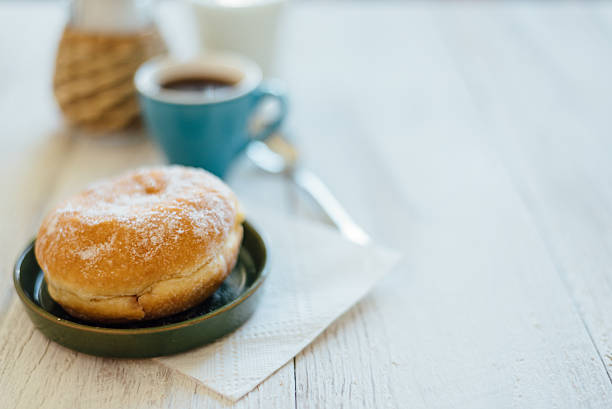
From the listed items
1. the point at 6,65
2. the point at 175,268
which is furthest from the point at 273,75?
the point at 175,268

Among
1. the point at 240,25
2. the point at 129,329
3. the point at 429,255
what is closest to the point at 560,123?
the point at 429,255

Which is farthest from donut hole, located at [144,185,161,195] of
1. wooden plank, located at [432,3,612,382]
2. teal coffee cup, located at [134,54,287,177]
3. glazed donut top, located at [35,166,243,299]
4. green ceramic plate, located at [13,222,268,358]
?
wooden plank, located at [432,3,612,382]

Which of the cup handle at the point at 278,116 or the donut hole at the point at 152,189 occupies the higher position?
the donut hole at the point at 152,189

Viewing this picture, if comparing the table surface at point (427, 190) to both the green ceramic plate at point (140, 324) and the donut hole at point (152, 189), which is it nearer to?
the green ceramic plate at point (140, 324)

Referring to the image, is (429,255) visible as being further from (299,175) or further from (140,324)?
(140,324)

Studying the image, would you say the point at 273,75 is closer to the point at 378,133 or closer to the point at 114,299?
the point at 378,133

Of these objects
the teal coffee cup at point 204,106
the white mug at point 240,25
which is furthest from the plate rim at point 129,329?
the white mug at point 240,25

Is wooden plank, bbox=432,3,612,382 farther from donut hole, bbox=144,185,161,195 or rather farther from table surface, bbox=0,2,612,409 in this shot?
donut hole, bbox=144,185,161,195
